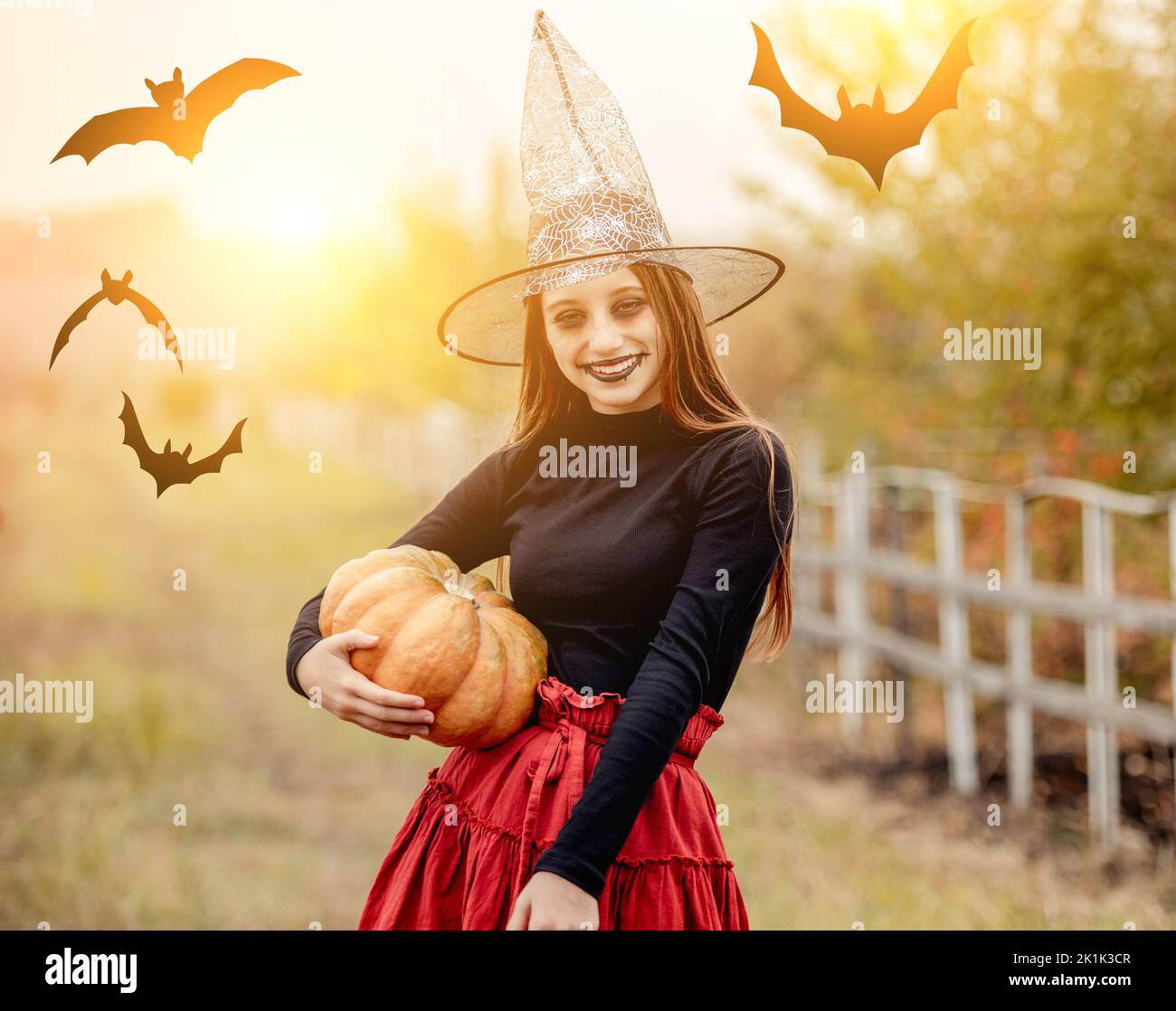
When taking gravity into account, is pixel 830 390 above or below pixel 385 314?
below

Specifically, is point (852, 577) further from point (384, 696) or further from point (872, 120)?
point (384, 696)

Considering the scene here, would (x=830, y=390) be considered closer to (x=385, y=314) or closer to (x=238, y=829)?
(x=238, y=829)

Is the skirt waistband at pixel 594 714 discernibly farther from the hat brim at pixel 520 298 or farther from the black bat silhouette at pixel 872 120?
the black bat silhouette at pixel 872 120

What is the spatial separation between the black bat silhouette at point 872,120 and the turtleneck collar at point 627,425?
601 millimetres

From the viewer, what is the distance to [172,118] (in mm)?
1985

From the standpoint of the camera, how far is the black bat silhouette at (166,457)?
188 centimetres

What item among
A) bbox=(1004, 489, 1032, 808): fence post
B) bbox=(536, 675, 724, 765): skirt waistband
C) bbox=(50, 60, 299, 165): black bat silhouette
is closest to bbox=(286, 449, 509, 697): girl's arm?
bbox=(536, 675, 724, 765): skirt waistband

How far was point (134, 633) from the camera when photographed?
8672mm

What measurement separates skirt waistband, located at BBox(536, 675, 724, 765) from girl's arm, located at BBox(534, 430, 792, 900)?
26 mm

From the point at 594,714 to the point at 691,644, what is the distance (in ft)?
0.67

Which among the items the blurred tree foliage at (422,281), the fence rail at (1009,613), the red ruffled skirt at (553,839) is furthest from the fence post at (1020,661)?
the red ruffled skirt at (553,839)

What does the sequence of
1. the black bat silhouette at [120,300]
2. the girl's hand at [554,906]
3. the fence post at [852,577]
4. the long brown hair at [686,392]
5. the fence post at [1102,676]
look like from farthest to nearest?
the fence post at [852,577], the fence post at [1102,676], the black bat silhouette at [120,300], the long brown hair at [686,392], the girl's hand at [554,906]

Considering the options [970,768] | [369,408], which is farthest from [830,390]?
[369,408]
